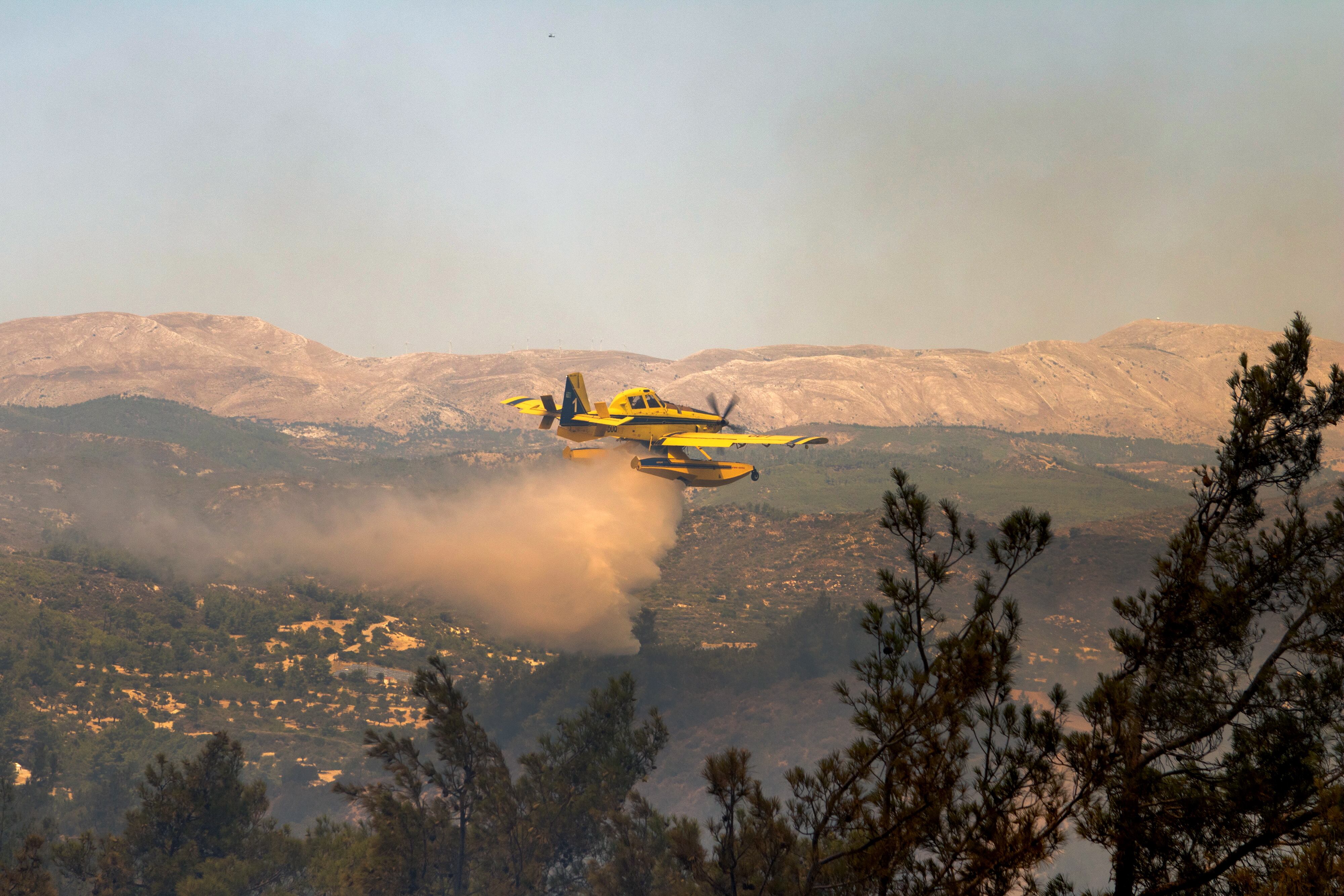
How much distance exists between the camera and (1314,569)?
904 inches

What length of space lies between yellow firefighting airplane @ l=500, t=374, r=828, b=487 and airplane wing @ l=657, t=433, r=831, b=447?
69 millimetres

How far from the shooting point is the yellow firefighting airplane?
7825cm

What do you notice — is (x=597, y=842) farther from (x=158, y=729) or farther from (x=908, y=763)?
(x=158, y=729)

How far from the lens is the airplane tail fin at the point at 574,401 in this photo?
84.7 meters

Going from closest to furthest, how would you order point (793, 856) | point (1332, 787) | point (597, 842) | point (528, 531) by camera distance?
point (1332, 787)
point (793, 856)
point (597, 842)
point (528, 531)

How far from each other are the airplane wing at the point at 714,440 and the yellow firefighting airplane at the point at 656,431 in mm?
69

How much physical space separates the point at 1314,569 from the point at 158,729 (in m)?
172

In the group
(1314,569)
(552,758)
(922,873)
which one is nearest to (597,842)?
(552,758)

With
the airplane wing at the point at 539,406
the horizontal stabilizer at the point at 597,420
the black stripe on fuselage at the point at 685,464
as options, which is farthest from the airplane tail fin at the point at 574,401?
the black stripe on fuselage at the point at 685,464

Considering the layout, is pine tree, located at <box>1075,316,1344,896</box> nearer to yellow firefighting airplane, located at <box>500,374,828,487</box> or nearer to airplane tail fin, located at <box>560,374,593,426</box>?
yellow firefighting airplane, located at <box>500,374,828,487</box>

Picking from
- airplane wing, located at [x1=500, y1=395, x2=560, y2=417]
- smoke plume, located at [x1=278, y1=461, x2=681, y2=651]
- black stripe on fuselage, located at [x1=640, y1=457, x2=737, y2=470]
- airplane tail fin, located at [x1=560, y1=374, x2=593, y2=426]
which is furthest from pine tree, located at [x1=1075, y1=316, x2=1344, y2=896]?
smoke plume, located at [x1=278, y1=461, x2=681, y2=651]

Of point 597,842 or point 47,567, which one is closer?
point 597,842

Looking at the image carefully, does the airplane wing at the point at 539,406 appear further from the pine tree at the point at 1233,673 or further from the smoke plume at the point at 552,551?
the pine tree at the point at 1233,673

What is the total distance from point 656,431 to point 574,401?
841cm
